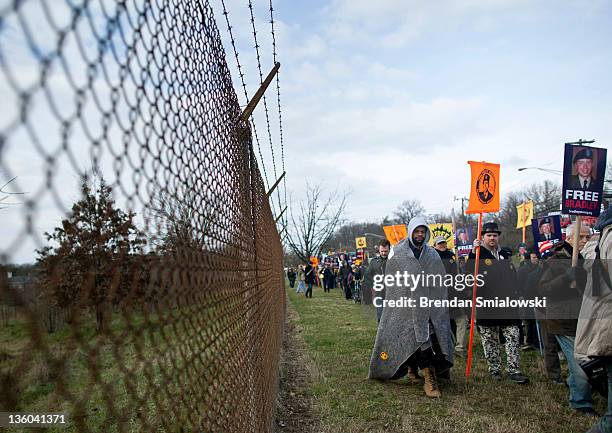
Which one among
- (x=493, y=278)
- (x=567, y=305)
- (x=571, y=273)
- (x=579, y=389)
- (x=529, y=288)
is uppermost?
(x=571, y=273)

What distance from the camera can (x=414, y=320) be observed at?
5180 mm

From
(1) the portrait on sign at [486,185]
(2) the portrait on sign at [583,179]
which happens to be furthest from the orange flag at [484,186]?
(2) the portrait on sign at [583,179]

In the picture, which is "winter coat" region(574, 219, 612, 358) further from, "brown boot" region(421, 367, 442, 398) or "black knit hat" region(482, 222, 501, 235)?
"black knit hat" region(482, 222, 501, 235)

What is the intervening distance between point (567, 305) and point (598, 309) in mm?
2075

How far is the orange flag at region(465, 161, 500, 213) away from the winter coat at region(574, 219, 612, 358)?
3.04 m

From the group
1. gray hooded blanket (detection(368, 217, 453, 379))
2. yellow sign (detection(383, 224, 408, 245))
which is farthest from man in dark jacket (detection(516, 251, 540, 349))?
yellow sign (detection(383, 224, 408, 245))

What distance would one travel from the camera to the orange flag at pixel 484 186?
6402 millimetres

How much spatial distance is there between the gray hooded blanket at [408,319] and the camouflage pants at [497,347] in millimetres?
725

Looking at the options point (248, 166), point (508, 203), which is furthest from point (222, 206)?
point (508, 203)

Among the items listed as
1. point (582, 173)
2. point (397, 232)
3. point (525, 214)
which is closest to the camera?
point (582, 173)

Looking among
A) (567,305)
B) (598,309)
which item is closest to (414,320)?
(567,305)

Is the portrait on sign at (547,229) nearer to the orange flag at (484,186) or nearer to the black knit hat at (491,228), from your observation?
the orange flag at (484,186)

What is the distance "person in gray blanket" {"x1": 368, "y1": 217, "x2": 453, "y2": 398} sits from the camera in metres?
5.16

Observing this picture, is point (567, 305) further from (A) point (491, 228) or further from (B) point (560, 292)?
(A) point (491, 228)
